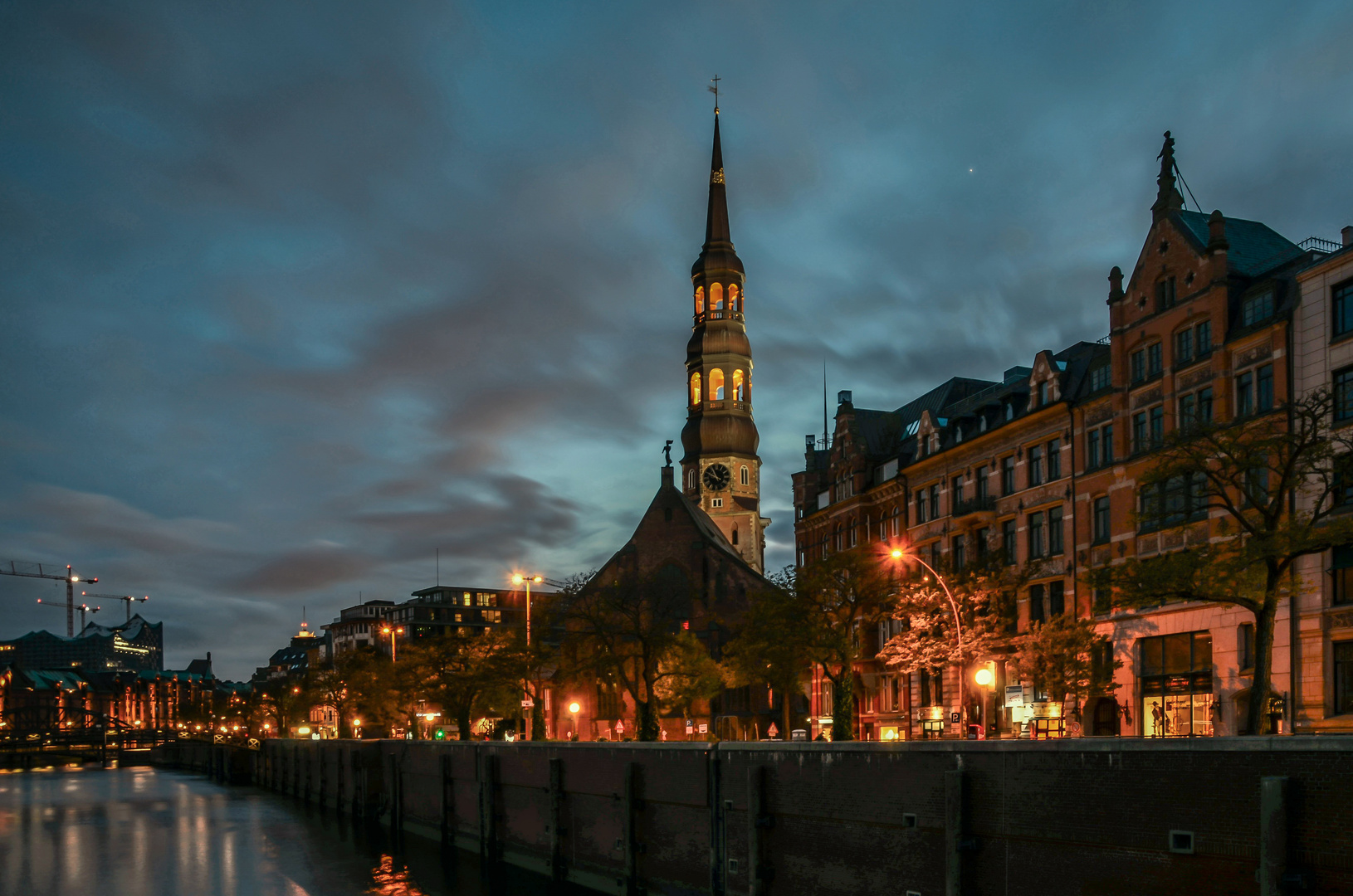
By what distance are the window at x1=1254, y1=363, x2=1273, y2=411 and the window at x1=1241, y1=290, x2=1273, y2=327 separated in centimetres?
194

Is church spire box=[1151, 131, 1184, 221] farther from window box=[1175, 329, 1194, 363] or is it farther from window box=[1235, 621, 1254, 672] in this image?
window box=[1235, 621, 1254, 672]

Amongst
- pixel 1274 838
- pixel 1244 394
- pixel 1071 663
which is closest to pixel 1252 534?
pixel 1244 394

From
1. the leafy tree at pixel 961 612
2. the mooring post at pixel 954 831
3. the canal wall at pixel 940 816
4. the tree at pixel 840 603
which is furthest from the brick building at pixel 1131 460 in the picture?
the mooring post at pixel 954 831

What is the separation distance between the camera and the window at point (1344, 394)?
45906mm

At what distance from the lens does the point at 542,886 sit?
46.5 metres

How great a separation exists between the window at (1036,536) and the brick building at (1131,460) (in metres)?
0.10

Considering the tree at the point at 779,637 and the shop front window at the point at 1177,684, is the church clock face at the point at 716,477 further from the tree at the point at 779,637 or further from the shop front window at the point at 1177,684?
the shop front window at the point at 1177,684

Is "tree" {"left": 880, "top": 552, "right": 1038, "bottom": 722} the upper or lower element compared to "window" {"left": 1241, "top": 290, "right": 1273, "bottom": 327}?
lower

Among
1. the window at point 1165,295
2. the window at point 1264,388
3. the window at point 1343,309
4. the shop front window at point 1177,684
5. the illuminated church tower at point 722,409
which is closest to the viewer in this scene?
the window at point 1343,309

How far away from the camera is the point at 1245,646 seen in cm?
4903

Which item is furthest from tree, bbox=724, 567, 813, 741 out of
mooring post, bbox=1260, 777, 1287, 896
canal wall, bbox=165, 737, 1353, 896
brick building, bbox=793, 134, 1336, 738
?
mooring post, bbox=1260, 777, 1287, 896

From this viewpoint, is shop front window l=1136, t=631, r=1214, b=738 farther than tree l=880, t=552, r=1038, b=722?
No

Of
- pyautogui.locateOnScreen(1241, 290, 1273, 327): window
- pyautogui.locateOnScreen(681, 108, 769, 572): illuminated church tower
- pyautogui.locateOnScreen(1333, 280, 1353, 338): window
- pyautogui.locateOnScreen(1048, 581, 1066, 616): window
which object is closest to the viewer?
pyautogui.locateOnScreen(1333, 280, 1353, 338): window

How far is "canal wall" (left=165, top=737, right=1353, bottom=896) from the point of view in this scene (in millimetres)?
20578
